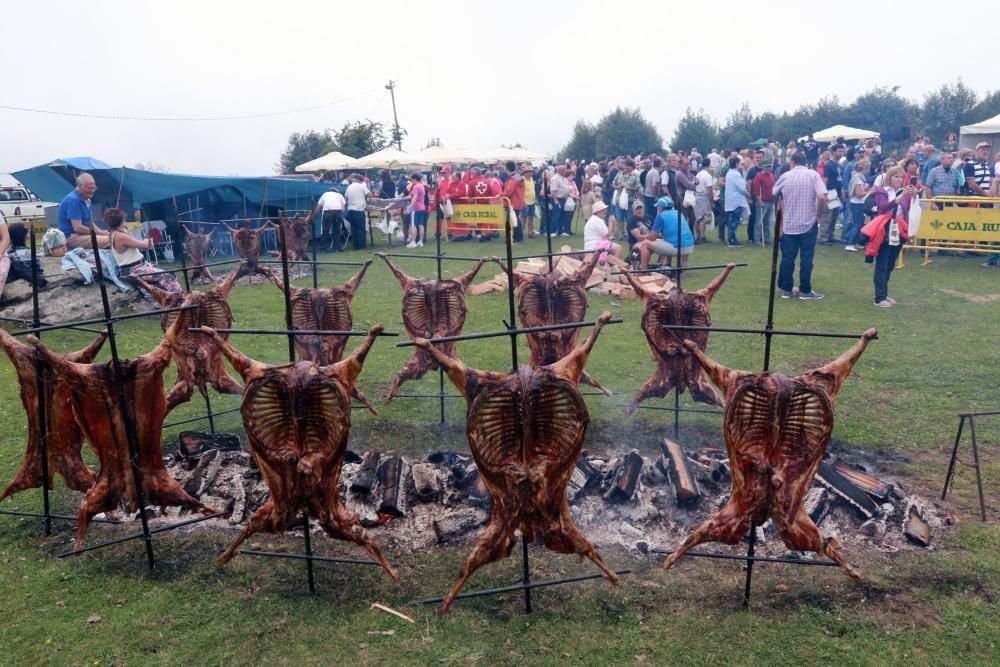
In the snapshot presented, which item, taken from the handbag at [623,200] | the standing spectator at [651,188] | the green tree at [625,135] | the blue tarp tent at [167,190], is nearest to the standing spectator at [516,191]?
the handbag at [623,200]

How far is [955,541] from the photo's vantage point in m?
4.93

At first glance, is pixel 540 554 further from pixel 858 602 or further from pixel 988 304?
pixel 988 304

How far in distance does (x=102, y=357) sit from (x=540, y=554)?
8.51 meters

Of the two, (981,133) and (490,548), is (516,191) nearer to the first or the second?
(981,133)

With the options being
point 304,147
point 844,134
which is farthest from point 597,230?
point 304,147

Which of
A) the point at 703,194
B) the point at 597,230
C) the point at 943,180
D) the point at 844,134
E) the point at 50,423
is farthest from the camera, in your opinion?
the point at 844,134

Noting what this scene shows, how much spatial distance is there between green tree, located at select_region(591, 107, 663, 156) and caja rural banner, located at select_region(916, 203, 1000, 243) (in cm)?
4165

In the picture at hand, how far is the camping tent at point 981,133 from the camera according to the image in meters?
19.0

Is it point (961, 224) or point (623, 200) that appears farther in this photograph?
point (623, 200)

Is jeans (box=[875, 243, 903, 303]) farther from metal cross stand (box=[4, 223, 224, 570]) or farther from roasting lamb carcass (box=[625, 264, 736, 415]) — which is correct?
metal cross stand (box=[4, 223, 224, 570])

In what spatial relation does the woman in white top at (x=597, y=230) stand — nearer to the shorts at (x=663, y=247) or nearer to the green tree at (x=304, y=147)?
the shorts at (x=663, y=247)

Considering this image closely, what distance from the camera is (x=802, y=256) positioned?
486 inches

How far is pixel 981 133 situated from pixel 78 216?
22155 mm

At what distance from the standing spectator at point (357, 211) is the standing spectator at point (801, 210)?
12270mm
